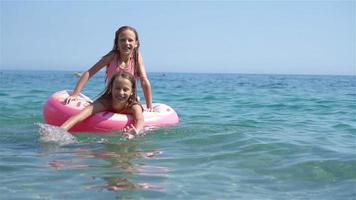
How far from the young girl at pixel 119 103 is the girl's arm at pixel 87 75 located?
1.24 feet

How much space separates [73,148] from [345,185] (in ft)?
8.68

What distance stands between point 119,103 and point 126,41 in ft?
2.80

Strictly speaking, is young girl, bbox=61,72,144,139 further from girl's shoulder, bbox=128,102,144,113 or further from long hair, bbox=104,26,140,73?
long hair, bbox=104,26,140,73

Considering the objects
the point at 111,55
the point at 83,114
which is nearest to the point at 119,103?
the point at 83,114

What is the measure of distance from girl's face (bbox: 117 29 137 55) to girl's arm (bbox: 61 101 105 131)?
0.84 meters

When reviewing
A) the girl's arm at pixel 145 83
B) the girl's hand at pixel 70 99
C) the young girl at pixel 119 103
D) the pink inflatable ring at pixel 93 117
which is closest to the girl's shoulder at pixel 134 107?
the young girl at pixel 119 103

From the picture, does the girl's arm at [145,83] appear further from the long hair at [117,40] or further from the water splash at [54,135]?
the water splash at [54,135]

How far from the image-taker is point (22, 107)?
9.75 metres

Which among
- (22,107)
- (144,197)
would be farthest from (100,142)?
(22,107)

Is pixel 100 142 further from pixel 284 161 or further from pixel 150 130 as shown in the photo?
pixel 284 161

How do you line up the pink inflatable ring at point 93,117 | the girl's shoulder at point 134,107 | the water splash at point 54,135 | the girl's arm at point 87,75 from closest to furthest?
the water splash at point 54,135, the pink inflatable ring at point 93,117, the girl's shoulder at point 134,107, the girl's arm at point 87,75

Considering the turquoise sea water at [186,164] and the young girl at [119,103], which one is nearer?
the turquoise sea water at [186,164]

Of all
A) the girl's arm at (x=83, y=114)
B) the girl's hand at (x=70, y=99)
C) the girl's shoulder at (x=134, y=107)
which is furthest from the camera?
the girl's hand at (x=70, y=99)

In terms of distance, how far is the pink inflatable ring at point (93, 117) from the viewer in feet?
19.0
